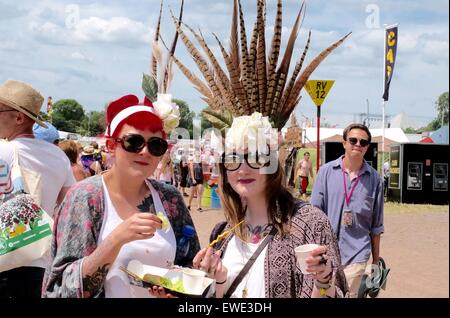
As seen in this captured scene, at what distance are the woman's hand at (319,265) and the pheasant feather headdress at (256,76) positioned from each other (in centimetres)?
99

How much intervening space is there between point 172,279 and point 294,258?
0.60 meters

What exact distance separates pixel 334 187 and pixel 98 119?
8.28 feet

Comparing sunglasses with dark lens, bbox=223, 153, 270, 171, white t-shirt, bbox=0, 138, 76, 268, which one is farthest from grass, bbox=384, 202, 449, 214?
sunglasses with dark lens, bbox=223, 153, 270, 171

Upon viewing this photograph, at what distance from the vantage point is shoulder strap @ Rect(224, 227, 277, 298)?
2.59 metres

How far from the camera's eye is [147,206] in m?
2.55

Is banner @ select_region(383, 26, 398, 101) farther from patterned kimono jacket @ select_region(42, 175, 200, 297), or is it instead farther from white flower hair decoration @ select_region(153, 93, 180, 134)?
patterned kimono jacket @ select_region(42, 175, 200, 297)

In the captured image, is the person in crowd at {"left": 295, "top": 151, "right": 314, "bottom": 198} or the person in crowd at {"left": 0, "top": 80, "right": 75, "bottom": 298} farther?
the person in crowd at {"left": 295, "top": 151, "right": 314, "bottom": 198}

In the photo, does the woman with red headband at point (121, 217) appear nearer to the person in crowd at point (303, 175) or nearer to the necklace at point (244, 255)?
the necklace at point (244, 255)

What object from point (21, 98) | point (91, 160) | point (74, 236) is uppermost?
point (21, 98)

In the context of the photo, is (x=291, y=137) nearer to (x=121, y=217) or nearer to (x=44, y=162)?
(x=121, y=217)

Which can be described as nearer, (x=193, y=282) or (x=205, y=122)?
(x=193, y=282)

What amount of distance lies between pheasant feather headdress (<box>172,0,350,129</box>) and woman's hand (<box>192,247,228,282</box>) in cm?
93

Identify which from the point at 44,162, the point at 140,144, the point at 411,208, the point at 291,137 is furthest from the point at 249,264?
the point at 411,208

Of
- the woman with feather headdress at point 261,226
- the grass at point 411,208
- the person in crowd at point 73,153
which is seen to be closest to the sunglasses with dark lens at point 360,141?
the woman with feather headdress at point 261,226
